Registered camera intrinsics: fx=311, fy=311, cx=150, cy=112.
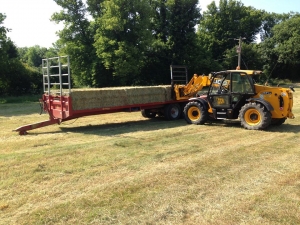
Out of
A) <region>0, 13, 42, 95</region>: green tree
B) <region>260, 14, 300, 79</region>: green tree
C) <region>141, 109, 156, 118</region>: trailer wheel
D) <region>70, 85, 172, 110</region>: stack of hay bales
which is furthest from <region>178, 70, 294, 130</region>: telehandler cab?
<region>260, 14, 300, 79</region>: green tree

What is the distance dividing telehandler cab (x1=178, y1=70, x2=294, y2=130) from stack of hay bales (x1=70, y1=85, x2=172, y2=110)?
149 cm

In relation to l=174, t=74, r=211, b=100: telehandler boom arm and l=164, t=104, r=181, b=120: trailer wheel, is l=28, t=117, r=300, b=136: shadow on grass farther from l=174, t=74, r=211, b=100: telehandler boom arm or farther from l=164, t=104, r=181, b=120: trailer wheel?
l=174, t=74, r=211, b=100: telehandler boom arm

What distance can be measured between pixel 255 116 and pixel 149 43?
926 inches

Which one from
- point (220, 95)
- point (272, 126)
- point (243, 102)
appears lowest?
point (272, 126)

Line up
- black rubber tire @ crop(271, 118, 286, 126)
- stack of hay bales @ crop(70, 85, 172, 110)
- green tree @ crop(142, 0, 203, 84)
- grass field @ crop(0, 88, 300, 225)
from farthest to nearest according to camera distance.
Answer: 1. green tree @ crop(142, 0, 203, 84)
2. black rubber tire @ crop(271, 118, 286, 126)
3. stack of hay bales @ crop(70, 85, 172, 110)
4. grass field @ crop(0, 88, 300, 225)

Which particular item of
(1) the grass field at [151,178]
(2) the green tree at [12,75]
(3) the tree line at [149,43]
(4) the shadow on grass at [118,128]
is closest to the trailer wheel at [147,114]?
(4) the shadow on grass at [118,128]

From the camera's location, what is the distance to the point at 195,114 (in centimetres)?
1181

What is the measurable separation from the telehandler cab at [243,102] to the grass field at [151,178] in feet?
2.64

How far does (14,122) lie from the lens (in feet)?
41.2

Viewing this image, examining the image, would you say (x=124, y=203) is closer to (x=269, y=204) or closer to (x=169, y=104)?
(x=269, y=204)

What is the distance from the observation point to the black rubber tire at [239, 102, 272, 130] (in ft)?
31.7

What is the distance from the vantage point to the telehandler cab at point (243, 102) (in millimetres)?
9844

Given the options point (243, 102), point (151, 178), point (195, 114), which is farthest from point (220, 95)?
point (151, 178)

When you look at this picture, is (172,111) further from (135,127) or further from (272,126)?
(272,126)
